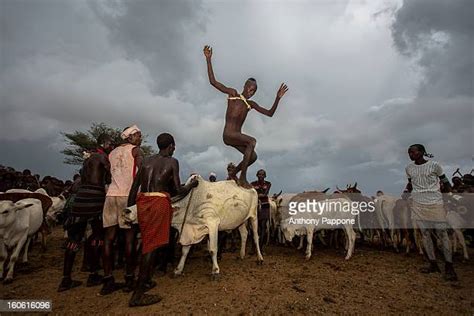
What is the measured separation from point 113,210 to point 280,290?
10.7 feet

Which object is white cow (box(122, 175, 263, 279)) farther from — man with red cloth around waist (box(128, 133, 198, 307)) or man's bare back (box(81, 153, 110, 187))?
man's bare back (box(81, 153, 110, 187))

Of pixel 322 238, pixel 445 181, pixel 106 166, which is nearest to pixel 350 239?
pixel 322 238

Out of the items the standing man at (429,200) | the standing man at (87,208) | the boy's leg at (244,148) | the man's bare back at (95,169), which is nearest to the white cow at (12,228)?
the standing man at (87,208)

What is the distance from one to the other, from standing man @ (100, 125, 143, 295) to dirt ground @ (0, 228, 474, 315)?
0.40 m

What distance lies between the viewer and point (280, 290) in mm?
5230

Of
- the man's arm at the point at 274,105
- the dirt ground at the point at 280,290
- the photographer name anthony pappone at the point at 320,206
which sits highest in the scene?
the man's arm at the point at 274,105

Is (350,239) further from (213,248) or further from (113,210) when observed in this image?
(113,210)

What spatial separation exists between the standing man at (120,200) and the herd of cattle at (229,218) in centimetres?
77

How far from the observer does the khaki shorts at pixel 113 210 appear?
17.1ft

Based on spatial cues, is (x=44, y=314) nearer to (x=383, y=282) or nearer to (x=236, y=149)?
(x=236, y=149)

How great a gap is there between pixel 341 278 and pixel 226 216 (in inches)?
106

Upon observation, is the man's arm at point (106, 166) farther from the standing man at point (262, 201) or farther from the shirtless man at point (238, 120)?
the standing man at point (262, 201)

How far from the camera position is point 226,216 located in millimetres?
6484

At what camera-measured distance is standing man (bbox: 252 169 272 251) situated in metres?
9.12
